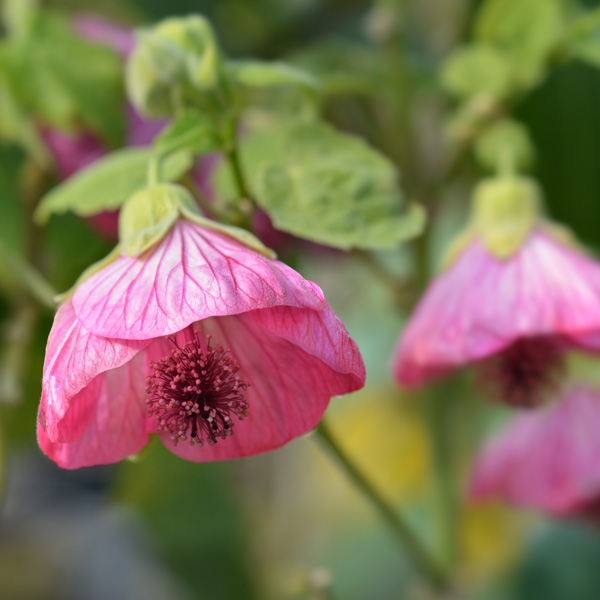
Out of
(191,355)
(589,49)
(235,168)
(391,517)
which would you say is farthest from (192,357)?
(589,49)

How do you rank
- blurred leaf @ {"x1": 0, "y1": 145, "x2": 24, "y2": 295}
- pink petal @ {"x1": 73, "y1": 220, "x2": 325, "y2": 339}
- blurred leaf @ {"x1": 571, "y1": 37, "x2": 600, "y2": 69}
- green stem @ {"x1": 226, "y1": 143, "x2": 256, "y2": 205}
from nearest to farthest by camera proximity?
1. pink petal @ {"x1": 73, "y1": 220, "x2": 325, "y2": 339}
2. green stem @ {"x1": 226, "y1": 143, "x2": 256, "y2": 205}
3. blurred leaf @ {"x1": 571, "y1": 37, "x2": 600, "y2": 69}
4. blurred leaf @ {"x1": 0, "y1": 145, "x2": 24, "y2": 295}

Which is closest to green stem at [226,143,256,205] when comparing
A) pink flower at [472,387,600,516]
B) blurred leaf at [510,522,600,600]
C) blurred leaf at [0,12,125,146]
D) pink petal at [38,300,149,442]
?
pink petal at [38,300,149,442]

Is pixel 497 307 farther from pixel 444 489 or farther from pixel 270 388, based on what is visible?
pixel 444 489

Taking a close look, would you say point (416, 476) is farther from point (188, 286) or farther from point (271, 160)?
point (188, 286)

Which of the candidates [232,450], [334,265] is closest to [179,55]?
[232,450]

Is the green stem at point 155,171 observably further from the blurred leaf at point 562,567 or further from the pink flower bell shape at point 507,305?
the blurred leaf at point 562,567

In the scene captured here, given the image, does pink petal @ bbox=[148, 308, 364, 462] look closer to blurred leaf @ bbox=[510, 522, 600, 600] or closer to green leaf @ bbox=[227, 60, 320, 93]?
green leaf @ bbox=[227, 60, 320, 93]
